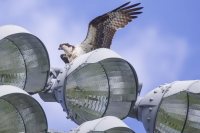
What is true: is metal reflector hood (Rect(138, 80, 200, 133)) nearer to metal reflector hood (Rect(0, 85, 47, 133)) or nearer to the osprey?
metal reflector hood (Rect(0, 85, 47, 133))

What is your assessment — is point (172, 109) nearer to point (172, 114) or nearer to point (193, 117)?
point (172, 114)

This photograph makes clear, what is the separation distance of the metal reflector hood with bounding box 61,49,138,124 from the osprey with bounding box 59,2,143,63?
24.4 ft

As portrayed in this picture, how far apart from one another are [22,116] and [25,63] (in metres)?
1.17

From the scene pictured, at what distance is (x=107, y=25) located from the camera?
1867 cm

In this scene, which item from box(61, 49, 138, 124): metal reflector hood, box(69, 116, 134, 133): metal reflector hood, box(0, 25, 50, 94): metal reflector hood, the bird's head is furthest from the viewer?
the bird's head

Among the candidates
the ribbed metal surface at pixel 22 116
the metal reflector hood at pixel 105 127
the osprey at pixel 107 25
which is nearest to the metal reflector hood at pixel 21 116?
the ribbed metal surface at pixel 22 116

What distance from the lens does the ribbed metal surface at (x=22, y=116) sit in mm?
8906

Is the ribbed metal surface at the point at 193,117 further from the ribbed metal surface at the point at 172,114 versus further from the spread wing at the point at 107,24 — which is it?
the spread wing at the point at 107,24

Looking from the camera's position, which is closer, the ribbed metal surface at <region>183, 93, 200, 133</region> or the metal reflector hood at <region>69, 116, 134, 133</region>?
the metal reflector hood at <region>69, 116, 134, 133</region>

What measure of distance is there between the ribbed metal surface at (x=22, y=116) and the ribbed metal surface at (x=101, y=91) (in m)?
0.62

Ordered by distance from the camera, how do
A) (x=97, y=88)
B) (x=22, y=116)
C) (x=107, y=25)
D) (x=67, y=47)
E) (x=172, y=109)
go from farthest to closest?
(x=107, y=25) → (x=67, y=47) → (x=97, y=88) → (x=172, y=109) → (x=22, y=116)

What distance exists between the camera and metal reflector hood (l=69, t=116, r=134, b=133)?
27.7 ft

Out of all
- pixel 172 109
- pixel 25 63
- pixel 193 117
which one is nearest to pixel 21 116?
pixel 25 63

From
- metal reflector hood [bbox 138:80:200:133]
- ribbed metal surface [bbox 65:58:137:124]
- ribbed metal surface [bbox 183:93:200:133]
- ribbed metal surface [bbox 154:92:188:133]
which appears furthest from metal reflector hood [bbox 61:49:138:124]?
ribbed metal surface [bbox 183:93:200:133]
